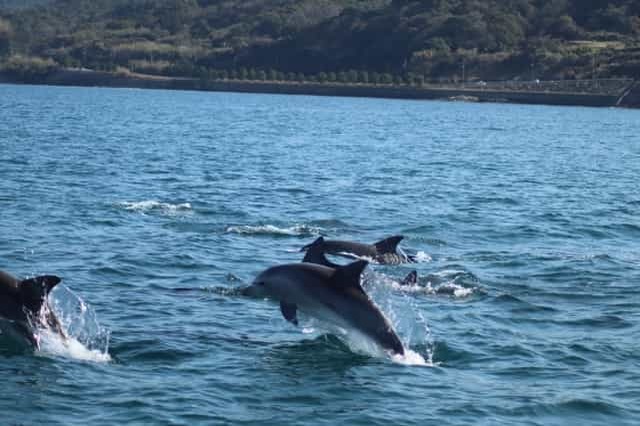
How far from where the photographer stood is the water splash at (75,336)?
16703 mm

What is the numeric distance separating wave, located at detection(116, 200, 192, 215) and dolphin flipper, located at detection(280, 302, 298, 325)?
15.0 metres

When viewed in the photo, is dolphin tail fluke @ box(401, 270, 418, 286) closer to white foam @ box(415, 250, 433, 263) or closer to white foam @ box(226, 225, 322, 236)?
white foam @ box(415, 250, 433, 263)

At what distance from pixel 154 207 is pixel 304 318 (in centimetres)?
1469

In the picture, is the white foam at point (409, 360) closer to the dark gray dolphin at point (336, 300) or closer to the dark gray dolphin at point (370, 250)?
the dark gray dolphin at point (336, 300)

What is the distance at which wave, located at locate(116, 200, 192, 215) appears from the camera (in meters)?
32.3

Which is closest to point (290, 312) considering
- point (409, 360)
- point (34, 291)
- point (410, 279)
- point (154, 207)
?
point (409, 360)

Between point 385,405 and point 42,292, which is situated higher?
point 42,292

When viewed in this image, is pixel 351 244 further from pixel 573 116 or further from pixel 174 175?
pixel 573 116

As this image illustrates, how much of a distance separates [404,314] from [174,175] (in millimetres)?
26875

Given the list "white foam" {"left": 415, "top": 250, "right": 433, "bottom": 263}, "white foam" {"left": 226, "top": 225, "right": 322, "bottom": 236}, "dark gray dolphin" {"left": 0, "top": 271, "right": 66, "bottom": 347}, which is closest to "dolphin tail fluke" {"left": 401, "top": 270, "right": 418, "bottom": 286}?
"white foam" {"left": 415, "top": 250, "right": 433, "bottom": 263}

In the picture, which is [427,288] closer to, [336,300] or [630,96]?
[336,300]

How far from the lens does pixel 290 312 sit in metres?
17.6

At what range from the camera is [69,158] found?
168ft

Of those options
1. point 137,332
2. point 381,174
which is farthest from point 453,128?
point 137,332
